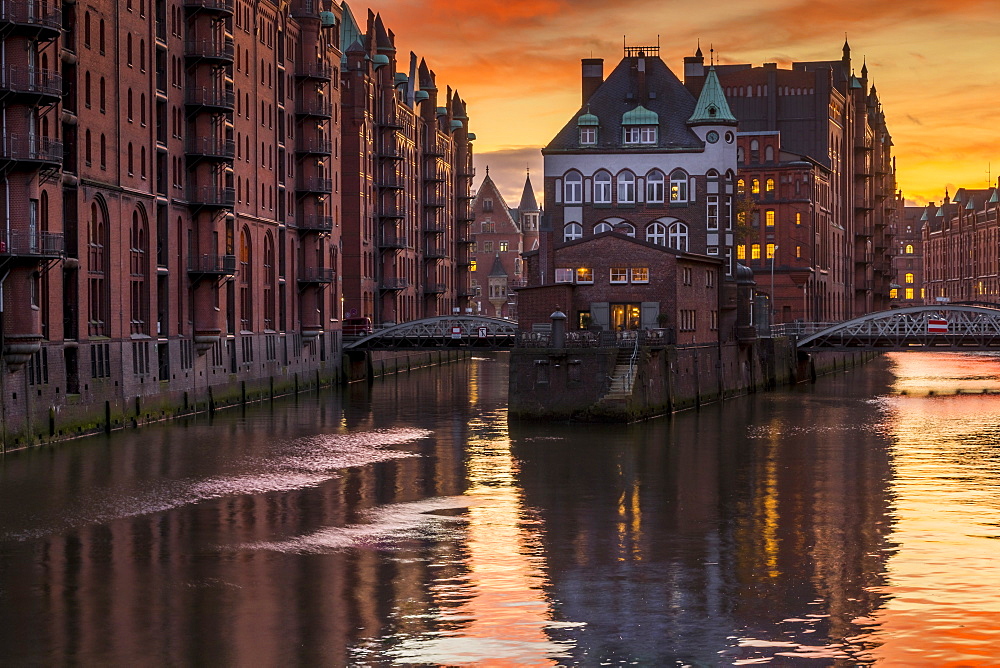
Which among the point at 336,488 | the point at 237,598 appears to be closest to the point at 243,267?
the point at 336,488

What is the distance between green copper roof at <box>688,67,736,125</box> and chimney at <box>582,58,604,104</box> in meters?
10.1

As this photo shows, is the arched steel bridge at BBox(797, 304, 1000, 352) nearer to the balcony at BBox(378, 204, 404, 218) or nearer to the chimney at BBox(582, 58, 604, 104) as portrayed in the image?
the chimney at BBox(582, 58, 604, 104)

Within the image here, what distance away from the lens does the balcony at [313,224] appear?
95.1 m

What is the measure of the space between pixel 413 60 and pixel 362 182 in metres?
32.2

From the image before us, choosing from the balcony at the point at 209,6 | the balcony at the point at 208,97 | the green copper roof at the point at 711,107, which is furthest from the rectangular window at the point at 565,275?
the green copper roof at the point at 711,107

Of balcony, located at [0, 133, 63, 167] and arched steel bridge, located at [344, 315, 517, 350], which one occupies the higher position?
balcony, located at [0, 133, 63, 167]

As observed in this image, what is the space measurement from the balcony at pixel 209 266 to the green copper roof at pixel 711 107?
35074mm

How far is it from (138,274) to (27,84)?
53.1 feet

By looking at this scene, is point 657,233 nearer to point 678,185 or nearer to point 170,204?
point 678,185

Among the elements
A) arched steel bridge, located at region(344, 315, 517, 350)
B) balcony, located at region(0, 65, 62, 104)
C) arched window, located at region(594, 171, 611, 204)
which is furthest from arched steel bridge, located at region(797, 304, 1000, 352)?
balcony, located at region(0, 65, 62, 104)

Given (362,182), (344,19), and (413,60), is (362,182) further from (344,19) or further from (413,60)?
(413,60)

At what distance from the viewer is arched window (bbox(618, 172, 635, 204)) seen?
322ft

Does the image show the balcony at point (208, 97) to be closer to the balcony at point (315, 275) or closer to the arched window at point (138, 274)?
the arched window at point (138, 274)

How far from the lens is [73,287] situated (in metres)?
60.2
